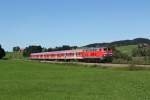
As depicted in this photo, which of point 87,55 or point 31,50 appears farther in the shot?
point 31,50

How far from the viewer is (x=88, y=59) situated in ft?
266

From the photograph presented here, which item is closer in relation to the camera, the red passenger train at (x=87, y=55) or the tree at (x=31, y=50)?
the red passenger train at (x=87, y=55)

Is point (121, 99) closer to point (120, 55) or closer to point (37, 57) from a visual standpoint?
point (120, 55)

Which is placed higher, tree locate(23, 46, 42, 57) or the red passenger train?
tree locate(23, 46, 42, 57)

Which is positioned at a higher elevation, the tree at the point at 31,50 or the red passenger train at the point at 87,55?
the tree at the point at 31,50

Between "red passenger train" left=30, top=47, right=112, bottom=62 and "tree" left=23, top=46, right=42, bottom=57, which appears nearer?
"red passenger train" left=30, top=47, right=112, bottom=62

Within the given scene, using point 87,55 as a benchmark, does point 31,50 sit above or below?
above

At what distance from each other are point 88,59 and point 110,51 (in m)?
7.18

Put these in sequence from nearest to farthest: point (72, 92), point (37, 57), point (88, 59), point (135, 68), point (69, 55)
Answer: point (72, 92) < point (135, 68) < point (88, 59) < point (69, 55) < point (37, 57)

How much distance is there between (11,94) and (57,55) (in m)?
87.1

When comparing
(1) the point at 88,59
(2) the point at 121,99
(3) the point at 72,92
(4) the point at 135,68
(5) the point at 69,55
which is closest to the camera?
(2) the point at 121,99

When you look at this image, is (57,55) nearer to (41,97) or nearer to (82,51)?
(82,51)

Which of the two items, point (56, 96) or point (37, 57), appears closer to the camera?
point (56, 96)

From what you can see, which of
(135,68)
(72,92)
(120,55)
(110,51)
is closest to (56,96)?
(72,92)
